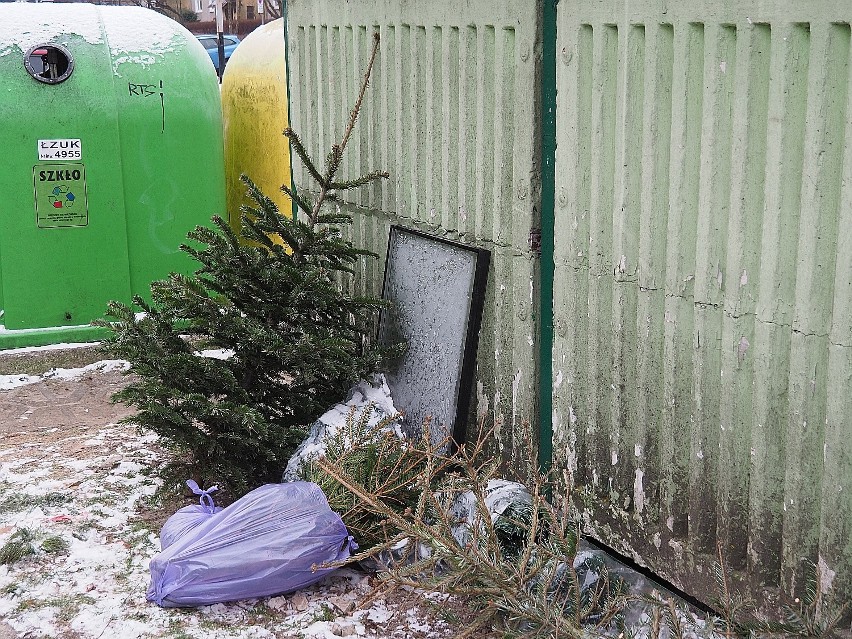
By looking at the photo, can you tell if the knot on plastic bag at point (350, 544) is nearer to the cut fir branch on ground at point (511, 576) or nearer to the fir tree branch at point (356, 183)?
the cut fir branch on ground at point (511, 576)

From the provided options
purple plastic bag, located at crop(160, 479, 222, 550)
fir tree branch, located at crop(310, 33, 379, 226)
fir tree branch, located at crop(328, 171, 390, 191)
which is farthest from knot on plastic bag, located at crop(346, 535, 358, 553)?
fir tree branch, located at crop(328, 171, 390, 191)

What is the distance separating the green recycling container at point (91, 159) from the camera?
260 inches

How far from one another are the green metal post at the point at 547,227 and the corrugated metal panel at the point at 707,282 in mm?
86

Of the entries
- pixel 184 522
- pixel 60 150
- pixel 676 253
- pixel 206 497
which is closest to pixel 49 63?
pixel 60 150

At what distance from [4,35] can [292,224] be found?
11.3 ft

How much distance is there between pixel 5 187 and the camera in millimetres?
6590

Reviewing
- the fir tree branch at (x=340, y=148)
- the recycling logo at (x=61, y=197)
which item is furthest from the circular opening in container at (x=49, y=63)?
the fir tree branch at (x=340, y=148)

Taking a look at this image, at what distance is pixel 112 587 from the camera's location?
3.50 metres

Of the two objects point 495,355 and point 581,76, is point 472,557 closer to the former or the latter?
point 495,355

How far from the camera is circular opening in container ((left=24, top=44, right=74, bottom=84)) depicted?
6.55m

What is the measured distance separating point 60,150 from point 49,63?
0.59m

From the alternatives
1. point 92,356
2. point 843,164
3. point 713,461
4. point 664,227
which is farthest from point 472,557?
point 92,356

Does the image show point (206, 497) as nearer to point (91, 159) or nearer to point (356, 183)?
point (356, 183)

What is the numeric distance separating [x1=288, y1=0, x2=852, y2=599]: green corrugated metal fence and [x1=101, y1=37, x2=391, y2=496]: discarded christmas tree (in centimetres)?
63
